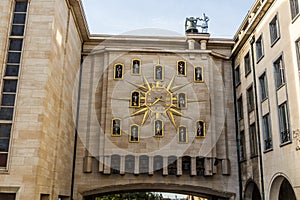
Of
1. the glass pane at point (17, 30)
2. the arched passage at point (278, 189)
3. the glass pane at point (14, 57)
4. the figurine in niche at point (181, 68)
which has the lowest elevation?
the arched passage at point (278, 189)

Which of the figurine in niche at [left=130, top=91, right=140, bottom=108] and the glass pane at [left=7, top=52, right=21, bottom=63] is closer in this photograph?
the glass pane at [left=7, top=52, right=21, bottom=63]

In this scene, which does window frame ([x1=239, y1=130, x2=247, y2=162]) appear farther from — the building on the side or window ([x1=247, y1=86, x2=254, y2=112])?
window ([x1=247, y1=86, x2=254, y2=112])

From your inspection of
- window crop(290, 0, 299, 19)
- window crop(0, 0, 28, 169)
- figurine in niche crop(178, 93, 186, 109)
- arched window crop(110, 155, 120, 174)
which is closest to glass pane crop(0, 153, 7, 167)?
window crop(0, 0, 28, 169)

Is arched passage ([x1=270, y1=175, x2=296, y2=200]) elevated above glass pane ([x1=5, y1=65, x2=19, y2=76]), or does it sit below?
below

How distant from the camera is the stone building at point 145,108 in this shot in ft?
48.9

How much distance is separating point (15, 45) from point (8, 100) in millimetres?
2596

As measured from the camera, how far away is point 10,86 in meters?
15.2

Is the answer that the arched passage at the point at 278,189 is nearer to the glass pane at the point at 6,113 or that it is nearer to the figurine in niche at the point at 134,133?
the figurine in niche at the point at 134,133

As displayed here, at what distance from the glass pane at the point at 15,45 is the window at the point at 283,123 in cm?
1223

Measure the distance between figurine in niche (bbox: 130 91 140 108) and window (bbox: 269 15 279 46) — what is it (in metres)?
8.47

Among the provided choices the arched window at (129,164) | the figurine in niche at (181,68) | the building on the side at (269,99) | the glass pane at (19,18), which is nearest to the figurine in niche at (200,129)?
the building on the side at (269,99)

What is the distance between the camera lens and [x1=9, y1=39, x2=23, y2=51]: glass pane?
51.4 feet

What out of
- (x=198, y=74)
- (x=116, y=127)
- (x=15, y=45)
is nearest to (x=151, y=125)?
(x=116, y=127)

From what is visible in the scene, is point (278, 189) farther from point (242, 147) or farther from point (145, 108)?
point (145, 108)
